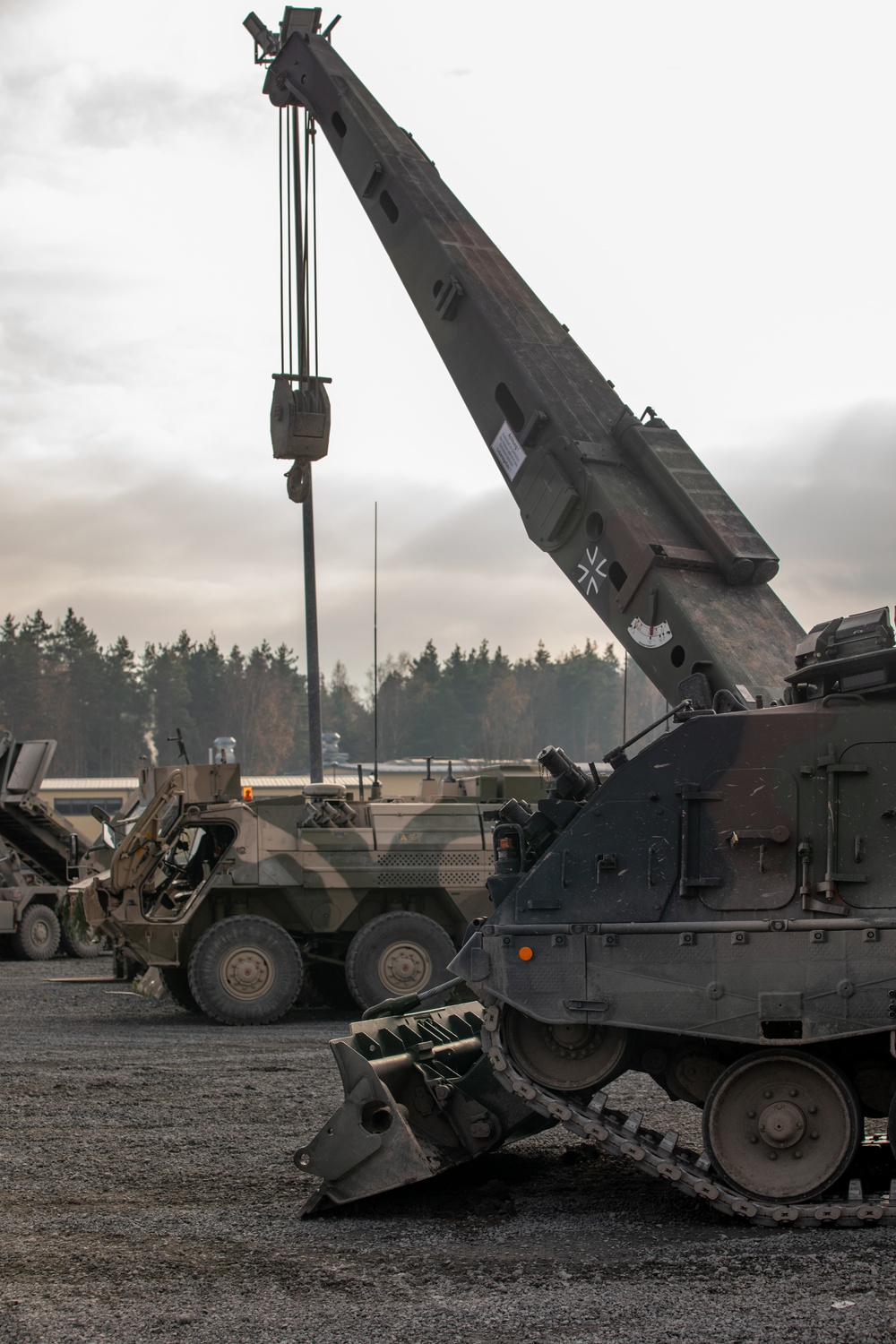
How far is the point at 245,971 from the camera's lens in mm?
14180

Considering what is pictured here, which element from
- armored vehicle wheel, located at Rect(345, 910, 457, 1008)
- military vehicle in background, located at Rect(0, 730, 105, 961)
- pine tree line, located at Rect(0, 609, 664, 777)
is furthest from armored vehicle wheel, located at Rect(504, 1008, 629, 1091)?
pine tree line, located at Rect(0, 609, 664, 777)

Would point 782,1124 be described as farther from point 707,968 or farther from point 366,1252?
point 366,1252

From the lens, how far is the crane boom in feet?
29.2

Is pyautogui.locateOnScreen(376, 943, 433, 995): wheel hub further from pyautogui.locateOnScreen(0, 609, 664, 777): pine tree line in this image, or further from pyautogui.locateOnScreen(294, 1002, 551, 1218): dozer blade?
pyautogui.locateOnScreen(0, 609, 664, 777): pine tree line

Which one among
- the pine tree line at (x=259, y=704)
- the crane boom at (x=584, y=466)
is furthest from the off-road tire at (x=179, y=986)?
the pine tree line at (x=259, y=704)

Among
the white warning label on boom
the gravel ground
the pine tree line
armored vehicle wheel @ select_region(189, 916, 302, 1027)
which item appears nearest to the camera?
the gravel ground

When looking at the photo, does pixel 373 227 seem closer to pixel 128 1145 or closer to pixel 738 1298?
pixel 128 1145

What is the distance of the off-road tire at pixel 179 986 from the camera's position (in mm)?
15258

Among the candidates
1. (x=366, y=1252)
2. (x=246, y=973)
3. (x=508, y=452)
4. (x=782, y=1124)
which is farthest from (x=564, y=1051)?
(x=246, y=973)

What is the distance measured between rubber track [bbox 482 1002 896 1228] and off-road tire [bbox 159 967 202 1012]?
8444mm

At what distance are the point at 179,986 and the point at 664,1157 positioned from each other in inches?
363

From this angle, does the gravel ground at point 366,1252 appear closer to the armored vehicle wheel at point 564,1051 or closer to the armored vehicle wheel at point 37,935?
the armored vehicle wheel at point 564,1051

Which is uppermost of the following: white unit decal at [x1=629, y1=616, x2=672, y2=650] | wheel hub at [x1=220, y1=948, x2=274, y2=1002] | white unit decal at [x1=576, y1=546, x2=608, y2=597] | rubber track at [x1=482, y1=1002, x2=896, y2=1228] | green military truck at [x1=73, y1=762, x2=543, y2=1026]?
white unit decal at [x1=576, y1=546, x2=608, y2=597]

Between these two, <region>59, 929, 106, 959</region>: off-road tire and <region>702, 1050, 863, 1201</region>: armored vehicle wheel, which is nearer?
<region>702, 1050, 863, 1201</region>: armored vehicle wheel
